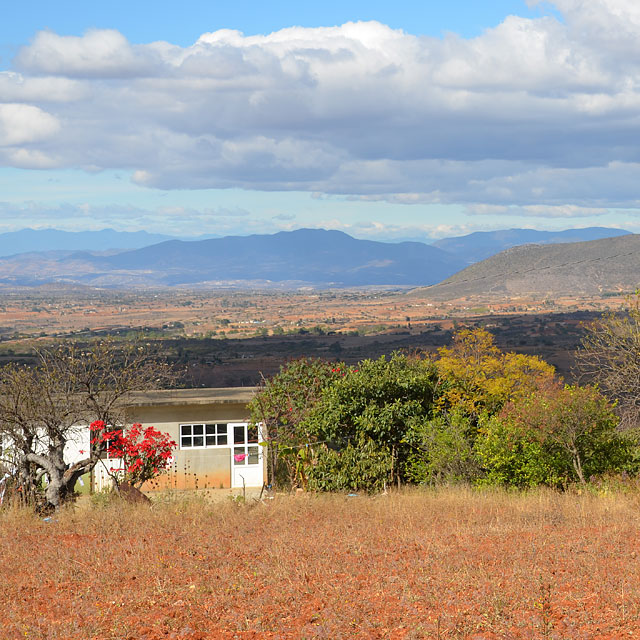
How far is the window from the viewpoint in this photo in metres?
19.1

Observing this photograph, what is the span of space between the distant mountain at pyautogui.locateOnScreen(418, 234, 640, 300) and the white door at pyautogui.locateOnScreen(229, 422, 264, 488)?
465 ft

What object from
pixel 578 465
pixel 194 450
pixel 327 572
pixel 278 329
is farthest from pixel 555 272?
pixel 327 572

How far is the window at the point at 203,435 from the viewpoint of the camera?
19.1 m

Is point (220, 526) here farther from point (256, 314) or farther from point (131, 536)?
point (256, 314)

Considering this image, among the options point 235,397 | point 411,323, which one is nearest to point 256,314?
point 411,323

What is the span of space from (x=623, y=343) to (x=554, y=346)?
2096 inches

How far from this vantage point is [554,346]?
7075 centimetres

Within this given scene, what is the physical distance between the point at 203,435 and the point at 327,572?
1037cm

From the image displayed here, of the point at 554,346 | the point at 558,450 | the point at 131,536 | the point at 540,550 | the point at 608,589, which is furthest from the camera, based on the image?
the point at 554,346

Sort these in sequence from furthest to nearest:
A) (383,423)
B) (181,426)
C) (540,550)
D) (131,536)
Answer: (181,426), (383,423), (131,536), (540,550)

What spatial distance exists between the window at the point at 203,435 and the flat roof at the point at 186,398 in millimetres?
697

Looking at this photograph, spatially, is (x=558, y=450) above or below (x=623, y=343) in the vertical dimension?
below

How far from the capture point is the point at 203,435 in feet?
63.0

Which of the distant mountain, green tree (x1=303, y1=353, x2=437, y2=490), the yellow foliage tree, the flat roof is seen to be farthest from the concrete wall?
the distant mountain
